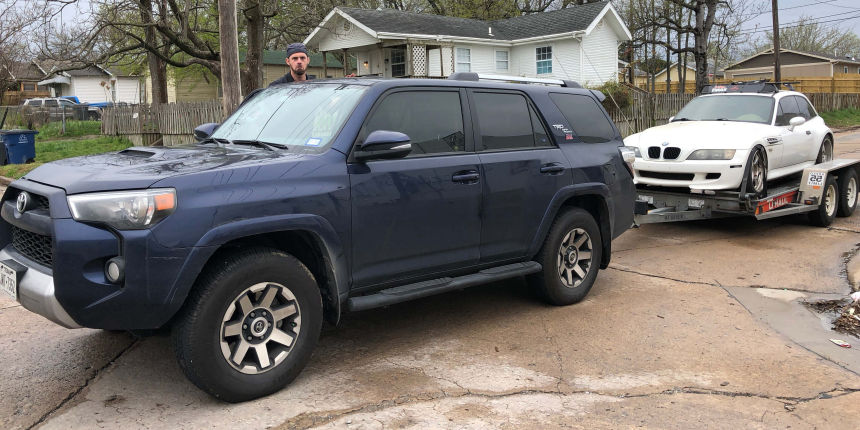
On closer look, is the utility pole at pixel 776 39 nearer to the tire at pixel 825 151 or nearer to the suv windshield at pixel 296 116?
the tire at pixel 825 151

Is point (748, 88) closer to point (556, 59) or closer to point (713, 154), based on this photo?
point (713, 154)

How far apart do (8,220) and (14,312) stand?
2115mm

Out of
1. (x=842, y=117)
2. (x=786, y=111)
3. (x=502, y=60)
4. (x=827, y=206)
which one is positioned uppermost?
(x=502, y=60)

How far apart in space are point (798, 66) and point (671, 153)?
67.2m

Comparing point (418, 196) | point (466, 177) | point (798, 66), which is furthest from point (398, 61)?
point (798, 66)

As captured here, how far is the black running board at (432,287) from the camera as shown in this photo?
4254mm

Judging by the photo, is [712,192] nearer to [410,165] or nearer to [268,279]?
[410,165]

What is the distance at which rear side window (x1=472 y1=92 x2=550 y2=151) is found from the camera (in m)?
5.13

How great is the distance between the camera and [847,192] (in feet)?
32.8

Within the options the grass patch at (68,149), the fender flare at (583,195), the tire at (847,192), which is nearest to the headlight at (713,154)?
the tire at (847,192)

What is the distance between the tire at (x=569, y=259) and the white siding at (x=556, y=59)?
2463cm

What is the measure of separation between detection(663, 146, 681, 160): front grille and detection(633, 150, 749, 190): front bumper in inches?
3.1

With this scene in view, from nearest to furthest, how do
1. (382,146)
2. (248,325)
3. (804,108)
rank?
(248,325), (382,146), (804,108)

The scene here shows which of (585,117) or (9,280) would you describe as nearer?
(9,280)
